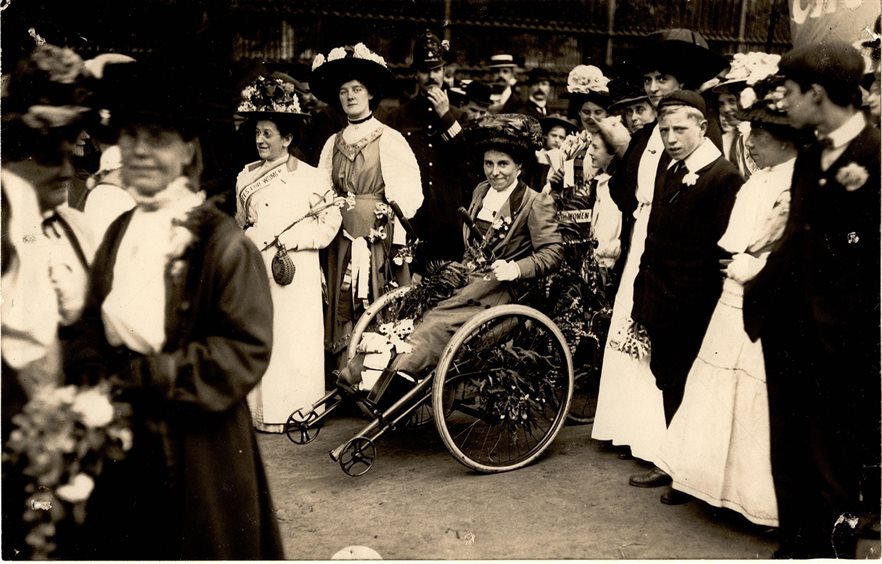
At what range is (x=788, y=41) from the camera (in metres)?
3.76

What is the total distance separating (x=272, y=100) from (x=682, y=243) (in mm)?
2216

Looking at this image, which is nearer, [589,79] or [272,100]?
[272,100]

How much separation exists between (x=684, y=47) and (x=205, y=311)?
8.67ft

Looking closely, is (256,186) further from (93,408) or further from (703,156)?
(703,156)

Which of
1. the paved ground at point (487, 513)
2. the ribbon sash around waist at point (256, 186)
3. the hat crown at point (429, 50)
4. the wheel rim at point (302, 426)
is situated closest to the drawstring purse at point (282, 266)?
the ribbon sash around waist at point (256, 186)

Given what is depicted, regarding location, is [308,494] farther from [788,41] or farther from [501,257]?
[788,41]

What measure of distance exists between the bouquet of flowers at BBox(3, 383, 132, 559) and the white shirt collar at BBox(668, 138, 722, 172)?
2.65 metres

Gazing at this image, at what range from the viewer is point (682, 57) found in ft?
13.7

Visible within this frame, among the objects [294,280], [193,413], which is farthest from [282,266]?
[193,413]

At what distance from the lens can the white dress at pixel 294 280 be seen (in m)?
4.53

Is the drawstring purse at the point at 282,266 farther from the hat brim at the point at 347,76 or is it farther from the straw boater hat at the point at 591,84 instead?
the straw boater hat at the point at 591,84

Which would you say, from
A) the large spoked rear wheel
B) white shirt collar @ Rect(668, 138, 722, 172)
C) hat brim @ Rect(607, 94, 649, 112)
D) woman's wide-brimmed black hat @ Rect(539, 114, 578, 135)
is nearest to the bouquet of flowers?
the large spoked rear wheel

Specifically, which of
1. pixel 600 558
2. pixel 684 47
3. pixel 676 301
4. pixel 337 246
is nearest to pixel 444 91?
pixel 337 246

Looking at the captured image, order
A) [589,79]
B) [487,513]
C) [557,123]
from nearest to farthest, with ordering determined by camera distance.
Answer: [487,513], [589,79], [557,123]
